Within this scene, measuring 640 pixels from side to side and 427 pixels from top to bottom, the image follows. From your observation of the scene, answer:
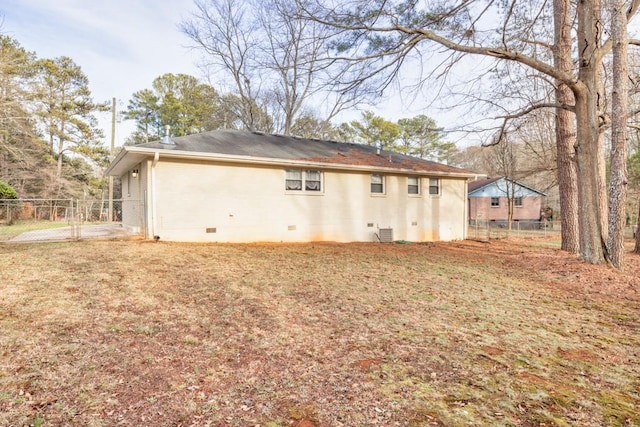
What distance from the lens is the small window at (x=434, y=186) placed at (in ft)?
44.0

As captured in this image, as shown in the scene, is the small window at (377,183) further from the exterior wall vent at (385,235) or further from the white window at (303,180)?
the white window at (303,180)

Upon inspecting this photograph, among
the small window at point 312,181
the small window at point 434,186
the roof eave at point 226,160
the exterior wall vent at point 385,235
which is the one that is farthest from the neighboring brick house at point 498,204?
the small window at point 312,181

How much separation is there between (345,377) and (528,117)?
32.4 ft

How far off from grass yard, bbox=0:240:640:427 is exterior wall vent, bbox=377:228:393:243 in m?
6.01

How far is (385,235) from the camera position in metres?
12.3

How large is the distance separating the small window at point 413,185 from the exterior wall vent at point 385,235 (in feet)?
6.24

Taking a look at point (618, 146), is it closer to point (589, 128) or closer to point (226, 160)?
point (589, 128)

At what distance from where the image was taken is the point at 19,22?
38.6 ft

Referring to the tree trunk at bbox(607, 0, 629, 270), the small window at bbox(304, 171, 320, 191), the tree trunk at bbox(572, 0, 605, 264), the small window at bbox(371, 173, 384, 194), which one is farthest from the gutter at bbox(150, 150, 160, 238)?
the tree trunk at bbox(607, 0, 629, 270)

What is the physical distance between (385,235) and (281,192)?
4328mm

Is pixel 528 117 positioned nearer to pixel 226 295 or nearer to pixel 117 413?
pixel 226 295

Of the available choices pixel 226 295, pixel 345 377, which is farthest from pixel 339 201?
pixel 345 377

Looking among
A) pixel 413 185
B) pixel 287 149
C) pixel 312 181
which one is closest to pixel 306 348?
pixel 312 181

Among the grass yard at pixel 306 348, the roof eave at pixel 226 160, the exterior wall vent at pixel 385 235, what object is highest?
the roof eave at pixel 226 160
